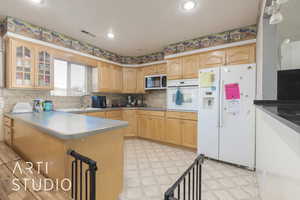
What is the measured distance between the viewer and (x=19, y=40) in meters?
2.27

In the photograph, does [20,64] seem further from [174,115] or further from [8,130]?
[174,115]

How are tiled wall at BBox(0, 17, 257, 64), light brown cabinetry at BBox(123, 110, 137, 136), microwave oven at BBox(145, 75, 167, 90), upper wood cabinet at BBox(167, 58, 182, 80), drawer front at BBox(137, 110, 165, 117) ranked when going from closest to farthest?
1. tiled wall at BBox(0, 17, 257, 64)
2. upper wood cabinet at BBox(167, 58, 182, 80)
3. drawer front at BBox(137, 110, 165, 117)
4. microwave oven at BBox(145, 75, 167, 90)
5. light brown cabinetry at BBox(123, 110, 137, 136)

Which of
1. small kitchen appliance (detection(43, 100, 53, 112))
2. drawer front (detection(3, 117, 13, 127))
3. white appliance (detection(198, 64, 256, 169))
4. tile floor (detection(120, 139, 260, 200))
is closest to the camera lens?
tile floor (detection(120, 139, 260, 200))

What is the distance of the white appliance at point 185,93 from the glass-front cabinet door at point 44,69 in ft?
8.64

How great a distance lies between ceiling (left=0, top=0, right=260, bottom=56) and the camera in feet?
6.20

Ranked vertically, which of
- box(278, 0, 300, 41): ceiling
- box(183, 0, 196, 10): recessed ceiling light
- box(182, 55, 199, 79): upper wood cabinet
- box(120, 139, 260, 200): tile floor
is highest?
box(183, 0, 196, 10): recessed ceiling light

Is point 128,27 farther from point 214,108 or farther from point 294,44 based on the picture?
point 294,44

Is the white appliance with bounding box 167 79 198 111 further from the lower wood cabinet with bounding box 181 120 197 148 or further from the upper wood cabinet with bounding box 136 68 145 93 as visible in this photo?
the upper wood cabinet with bounding box 136 68 145 93

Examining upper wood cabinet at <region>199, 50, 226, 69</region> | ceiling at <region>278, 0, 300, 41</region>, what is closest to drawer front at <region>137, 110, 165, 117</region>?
upper wood cabinet at <region>199, 50, 226, 69</region>

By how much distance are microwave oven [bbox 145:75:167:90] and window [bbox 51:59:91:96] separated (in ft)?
5.49

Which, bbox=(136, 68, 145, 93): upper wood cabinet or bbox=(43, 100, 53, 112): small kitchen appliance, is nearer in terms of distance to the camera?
bbox=(43, 100, 53, 112): small kitchen appliance

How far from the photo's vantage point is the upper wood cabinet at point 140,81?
4.16m

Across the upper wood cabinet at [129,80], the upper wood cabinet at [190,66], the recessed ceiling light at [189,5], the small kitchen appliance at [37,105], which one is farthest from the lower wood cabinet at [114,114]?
the recessed ceiling light at [189,5]

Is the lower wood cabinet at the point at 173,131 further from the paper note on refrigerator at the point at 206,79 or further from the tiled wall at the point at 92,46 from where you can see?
the tiled wall at the point at 92,46
